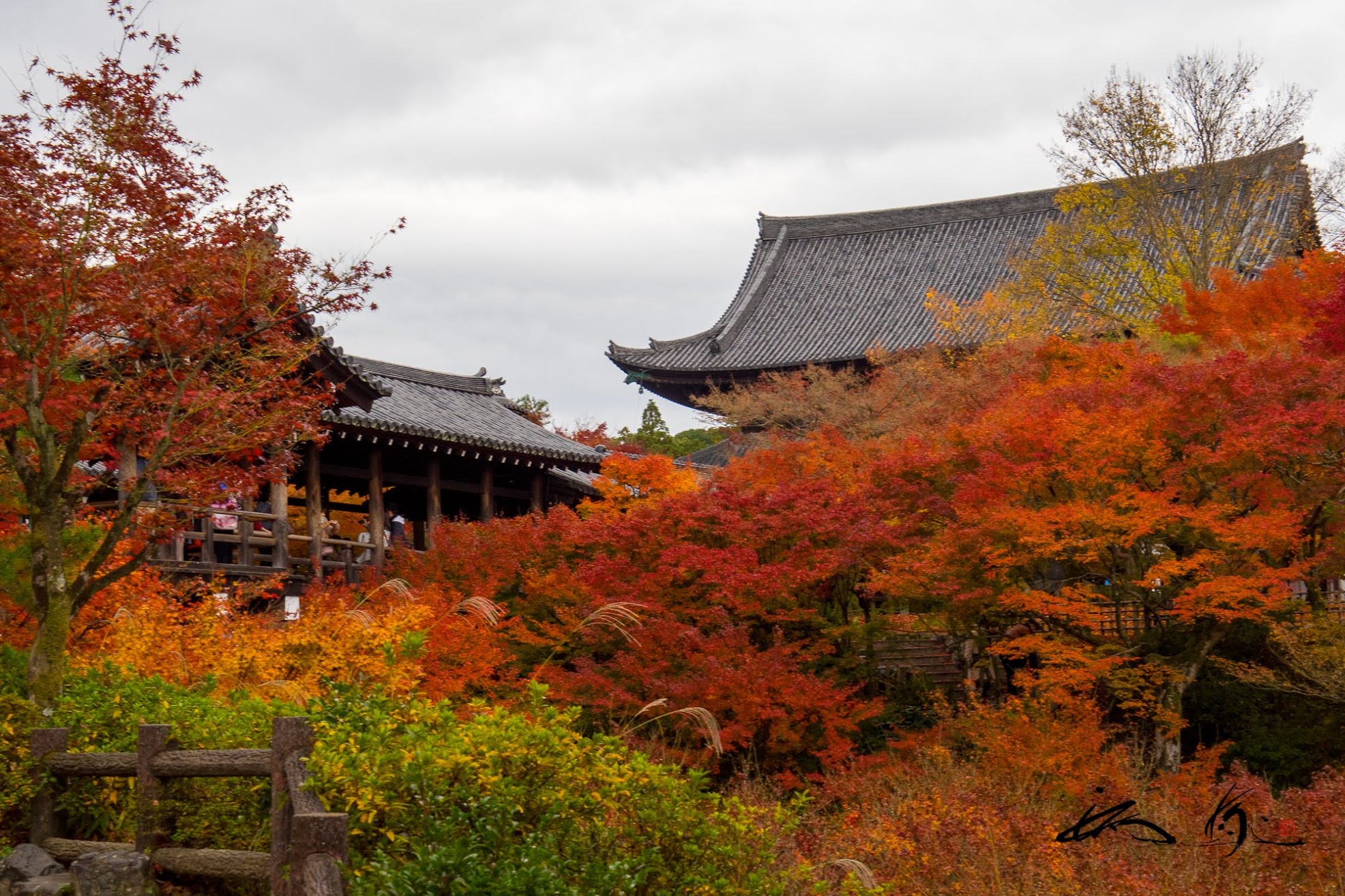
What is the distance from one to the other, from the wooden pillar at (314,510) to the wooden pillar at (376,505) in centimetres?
84

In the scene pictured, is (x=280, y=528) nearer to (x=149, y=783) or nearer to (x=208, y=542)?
(x=208, y=542)

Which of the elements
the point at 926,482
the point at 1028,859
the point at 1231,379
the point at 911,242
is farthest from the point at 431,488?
the point at 911,242

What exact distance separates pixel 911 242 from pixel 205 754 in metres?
31.5

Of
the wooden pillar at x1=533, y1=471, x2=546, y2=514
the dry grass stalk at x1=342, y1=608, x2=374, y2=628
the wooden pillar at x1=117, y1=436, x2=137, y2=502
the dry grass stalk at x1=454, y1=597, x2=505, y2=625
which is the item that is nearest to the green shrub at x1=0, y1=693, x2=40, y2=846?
the wooden pillar at x1=117, y1=436, x2=137, y2=502

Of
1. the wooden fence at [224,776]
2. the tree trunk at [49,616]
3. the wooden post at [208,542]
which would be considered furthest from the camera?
the wooden post at [208,542]

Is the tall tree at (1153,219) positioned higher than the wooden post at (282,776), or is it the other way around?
the tall tree at (1153,219)

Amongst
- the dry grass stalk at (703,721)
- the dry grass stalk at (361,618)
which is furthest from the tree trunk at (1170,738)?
the dry grass stalk at (361,618)

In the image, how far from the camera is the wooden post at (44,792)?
7.64 metres

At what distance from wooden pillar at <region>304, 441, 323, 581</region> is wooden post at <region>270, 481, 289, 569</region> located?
1.59 feet

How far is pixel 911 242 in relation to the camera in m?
36.2

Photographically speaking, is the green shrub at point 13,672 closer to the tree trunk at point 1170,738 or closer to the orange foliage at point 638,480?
the orange foliage at point 638,480

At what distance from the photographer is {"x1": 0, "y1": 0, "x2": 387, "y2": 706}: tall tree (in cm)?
863

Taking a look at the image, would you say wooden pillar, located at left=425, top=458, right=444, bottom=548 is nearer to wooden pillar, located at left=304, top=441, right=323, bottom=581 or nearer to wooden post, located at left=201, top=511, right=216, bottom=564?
wooden pillar, located at left=304, top=441, right=323, bottom=581
